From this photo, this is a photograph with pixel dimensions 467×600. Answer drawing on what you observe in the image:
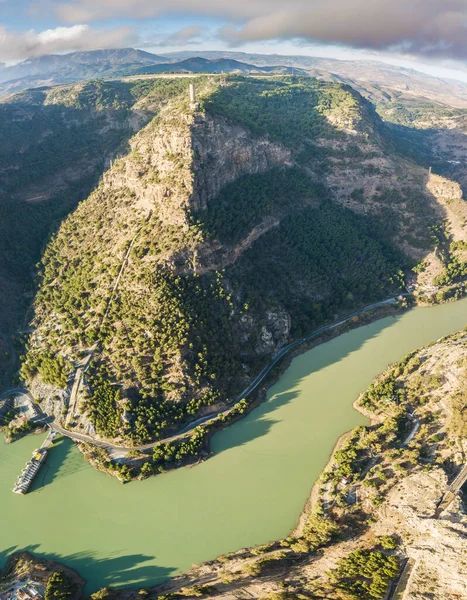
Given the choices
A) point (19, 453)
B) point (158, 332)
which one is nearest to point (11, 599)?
point (19, 453)

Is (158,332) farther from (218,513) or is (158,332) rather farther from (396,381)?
(396,381)

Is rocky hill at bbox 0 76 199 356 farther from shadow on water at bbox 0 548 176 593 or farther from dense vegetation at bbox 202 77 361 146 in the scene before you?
shadow on water at bbox 0 548 176 593

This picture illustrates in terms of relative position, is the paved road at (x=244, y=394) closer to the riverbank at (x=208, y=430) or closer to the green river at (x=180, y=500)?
the riverbank at (x=208, y=430)

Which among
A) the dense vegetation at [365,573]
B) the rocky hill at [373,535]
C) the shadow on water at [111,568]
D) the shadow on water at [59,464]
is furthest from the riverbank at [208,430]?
the dense vegetation at [365,573]

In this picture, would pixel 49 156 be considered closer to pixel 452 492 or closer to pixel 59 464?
pixel 59 464

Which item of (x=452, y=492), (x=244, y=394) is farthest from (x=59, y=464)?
(x=452, y=492)
